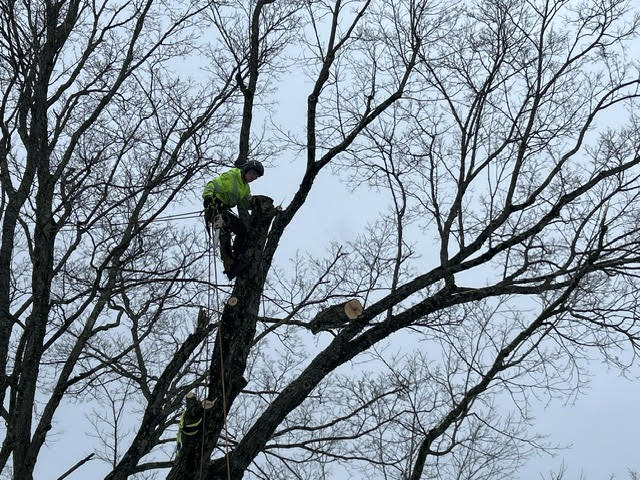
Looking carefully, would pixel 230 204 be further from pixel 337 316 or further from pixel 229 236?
pixel 337 316

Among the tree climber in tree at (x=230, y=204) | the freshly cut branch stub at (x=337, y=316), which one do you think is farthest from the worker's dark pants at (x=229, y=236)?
the freshly cut branch stub at (x=337, y=316)

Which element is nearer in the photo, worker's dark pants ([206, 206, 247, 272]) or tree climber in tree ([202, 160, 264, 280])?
tree climber in tree ([202, 160, 264, 280])

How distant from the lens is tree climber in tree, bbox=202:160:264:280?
6688mm

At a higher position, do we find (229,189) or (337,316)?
(229,189)

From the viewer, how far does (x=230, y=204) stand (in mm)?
6766

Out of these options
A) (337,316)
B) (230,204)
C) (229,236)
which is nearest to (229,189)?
(230,204)

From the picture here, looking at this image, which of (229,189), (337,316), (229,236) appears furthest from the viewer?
(229,236)

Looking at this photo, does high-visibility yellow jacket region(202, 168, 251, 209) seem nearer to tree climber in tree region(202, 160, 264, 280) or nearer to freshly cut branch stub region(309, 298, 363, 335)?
tree climber in tree region(202, 160, 264, 280)

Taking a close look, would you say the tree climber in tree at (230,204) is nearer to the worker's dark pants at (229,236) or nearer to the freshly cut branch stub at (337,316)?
the worker's dark pants at (229,236)

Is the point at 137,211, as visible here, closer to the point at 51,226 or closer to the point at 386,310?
the point at 51,226

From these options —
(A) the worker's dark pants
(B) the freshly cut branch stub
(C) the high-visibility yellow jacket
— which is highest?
(C) the high-visibility yellow jacket

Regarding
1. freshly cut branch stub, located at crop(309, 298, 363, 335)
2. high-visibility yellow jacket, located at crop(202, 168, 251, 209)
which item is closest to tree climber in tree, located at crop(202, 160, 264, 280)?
high-visibility yellow jacket, located at crop(202, 168, 251, 209)

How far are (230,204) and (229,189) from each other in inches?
5.6

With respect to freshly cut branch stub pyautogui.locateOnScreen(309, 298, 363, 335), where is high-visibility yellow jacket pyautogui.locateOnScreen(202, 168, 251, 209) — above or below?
above
